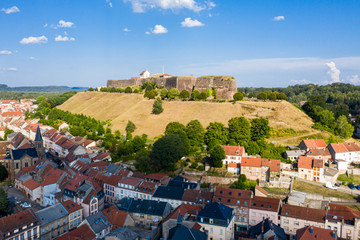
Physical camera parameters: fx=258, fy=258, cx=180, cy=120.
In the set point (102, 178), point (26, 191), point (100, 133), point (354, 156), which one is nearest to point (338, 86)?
point (354, 156)

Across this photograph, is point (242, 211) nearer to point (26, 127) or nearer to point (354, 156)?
point (354, 156)

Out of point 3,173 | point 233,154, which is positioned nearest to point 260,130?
point 233,154

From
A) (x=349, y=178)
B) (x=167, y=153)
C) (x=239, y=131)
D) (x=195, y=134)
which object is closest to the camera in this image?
(x=349, y=178)

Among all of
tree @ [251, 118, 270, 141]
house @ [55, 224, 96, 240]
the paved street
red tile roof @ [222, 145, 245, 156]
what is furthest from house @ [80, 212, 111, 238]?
tree @ [251, 118, 270, 141]

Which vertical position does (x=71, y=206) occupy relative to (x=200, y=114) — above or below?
below

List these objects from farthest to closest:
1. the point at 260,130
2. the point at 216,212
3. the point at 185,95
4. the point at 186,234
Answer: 1. the point at 185,95
2. the point at 260,130
3. the point at 216,212
4. the point at 186,234

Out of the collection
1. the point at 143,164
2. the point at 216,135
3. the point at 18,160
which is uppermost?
the point at 216,135

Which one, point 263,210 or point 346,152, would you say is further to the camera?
point 346,152

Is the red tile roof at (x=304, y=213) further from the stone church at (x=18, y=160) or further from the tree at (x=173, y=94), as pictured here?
the tree at (x=173, y=94)

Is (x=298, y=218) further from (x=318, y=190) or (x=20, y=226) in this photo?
(x=20, y=226)
